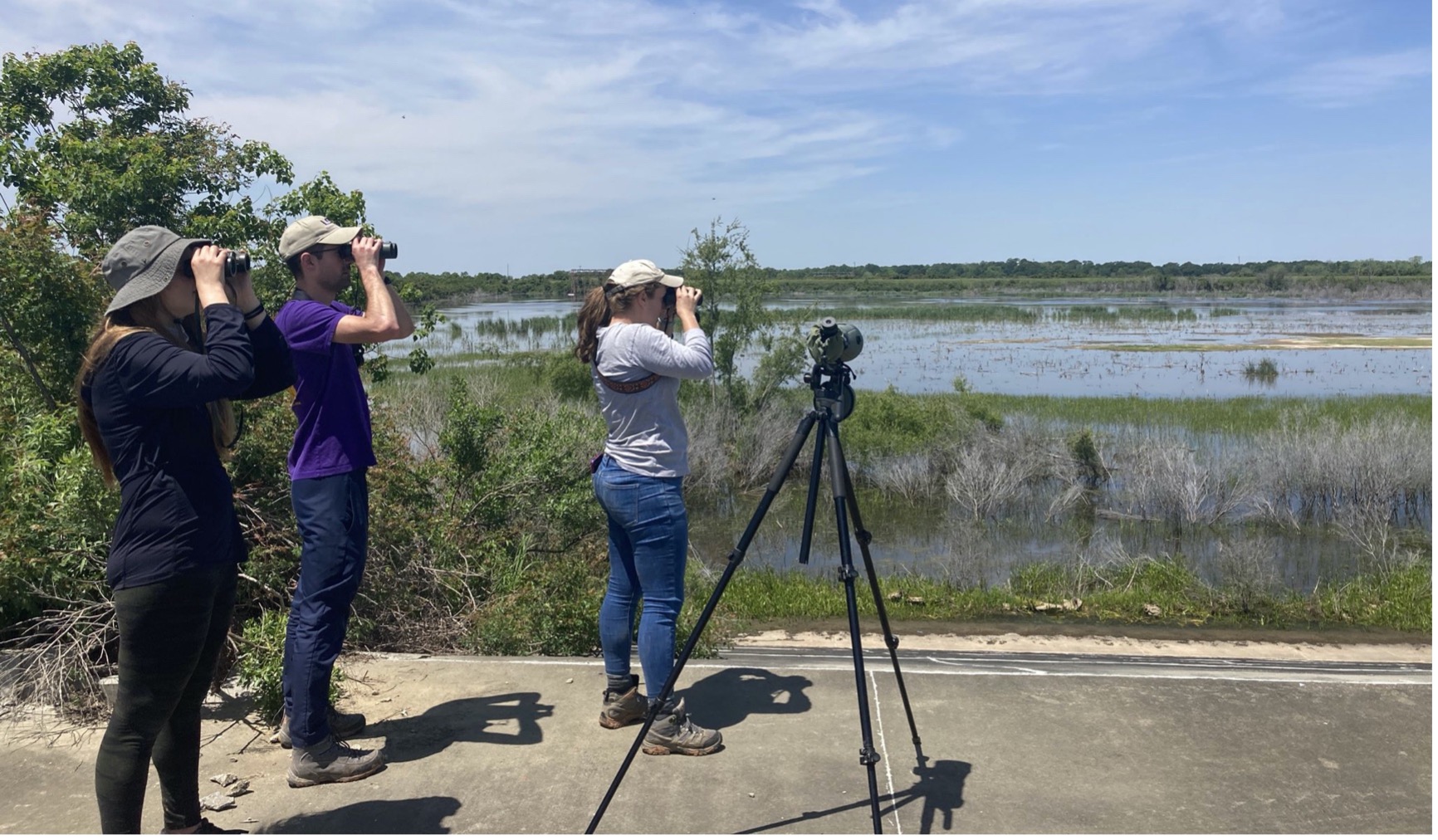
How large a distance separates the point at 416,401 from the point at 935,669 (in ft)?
34.8

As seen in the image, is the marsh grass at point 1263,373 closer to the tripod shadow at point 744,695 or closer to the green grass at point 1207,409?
the green grass at point 1207,409

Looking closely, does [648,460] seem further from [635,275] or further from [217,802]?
[217,802]

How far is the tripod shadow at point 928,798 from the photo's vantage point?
10.5ft

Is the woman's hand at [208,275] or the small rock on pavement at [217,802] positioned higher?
the woman's hand at [208,275]

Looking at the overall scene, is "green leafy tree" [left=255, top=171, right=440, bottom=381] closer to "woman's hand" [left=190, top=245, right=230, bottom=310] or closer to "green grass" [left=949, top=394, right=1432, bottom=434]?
"woman's hand" [left=190, top=245, right=230, bottom=310]

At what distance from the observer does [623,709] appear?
388 cm

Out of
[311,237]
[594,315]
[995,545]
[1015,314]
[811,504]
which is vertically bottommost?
[995,545]

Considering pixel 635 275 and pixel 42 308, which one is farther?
pixel 42 308

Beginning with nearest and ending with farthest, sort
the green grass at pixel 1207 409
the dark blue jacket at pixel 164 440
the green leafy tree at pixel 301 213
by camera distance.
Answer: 1. the dark blue jacket at pixel 164 440
2. the green leafy tree at pixel 301 213
3. the green grass at pixel 1207 409

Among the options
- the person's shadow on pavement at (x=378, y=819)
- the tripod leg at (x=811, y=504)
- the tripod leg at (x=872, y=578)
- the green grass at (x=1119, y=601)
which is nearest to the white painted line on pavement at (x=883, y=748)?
the tripod leg at (x=872, y=578)

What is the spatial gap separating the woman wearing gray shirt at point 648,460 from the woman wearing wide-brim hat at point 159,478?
4.22 ft

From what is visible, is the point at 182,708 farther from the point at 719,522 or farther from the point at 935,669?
the point at 719,522

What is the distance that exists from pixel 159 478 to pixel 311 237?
107 centimetres

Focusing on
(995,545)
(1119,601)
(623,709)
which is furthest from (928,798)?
(995,545)
